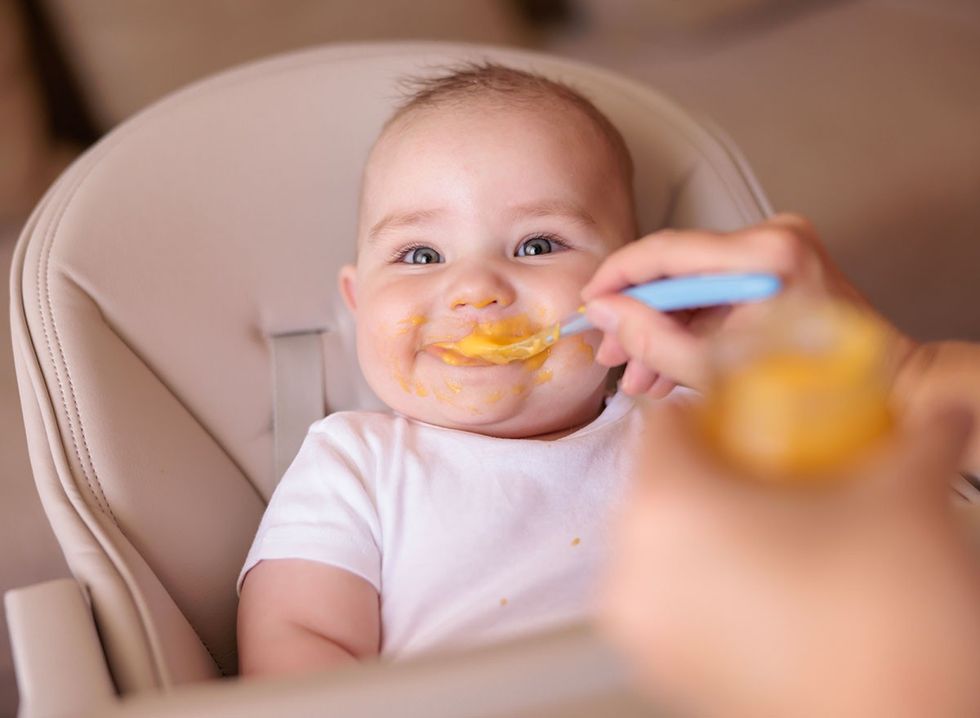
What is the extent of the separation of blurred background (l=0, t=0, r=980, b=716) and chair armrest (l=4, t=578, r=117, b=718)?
0.78 metres

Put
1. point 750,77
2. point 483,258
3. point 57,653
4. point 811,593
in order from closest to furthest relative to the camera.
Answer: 1. point 811,593
2. point 57,653
3. point 483,258
4. point 750,77

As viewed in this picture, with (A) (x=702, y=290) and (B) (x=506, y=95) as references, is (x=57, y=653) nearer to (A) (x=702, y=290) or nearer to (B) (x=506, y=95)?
(A) (x=702, y=290)

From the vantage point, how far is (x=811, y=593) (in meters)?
0.38

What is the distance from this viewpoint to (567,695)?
0.48 meters

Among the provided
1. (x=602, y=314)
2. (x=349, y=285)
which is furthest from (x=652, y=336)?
(x=349, y=285)

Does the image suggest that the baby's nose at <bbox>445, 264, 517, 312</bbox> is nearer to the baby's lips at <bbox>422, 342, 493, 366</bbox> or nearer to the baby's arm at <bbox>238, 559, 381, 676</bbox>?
the baby's lips at <bbox>422, 342, 493, 366</bbox>

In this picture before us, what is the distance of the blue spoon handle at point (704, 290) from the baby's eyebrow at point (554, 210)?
0.20 meters

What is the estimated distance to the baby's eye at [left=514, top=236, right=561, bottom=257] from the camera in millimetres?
979

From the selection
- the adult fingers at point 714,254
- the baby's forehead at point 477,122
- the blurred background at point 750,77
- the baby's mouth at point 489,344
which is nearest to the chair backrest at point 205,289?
the baby's forehead at point 477,122

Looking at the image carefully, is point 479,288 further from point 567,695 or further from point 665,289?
point 567,695

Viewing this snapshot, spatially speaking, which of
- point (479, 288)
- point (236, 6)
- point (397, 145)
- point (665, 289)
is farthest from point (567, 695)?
point (236, 6)

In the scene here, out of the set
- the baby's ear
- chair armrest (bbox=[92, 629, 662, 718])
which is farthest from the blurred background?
chair armrest (bbox=[92, 629, 662, 718])

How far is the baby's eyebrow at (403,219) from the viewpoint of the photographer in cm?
97

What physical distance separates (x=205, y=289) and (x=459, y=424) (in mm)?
314
